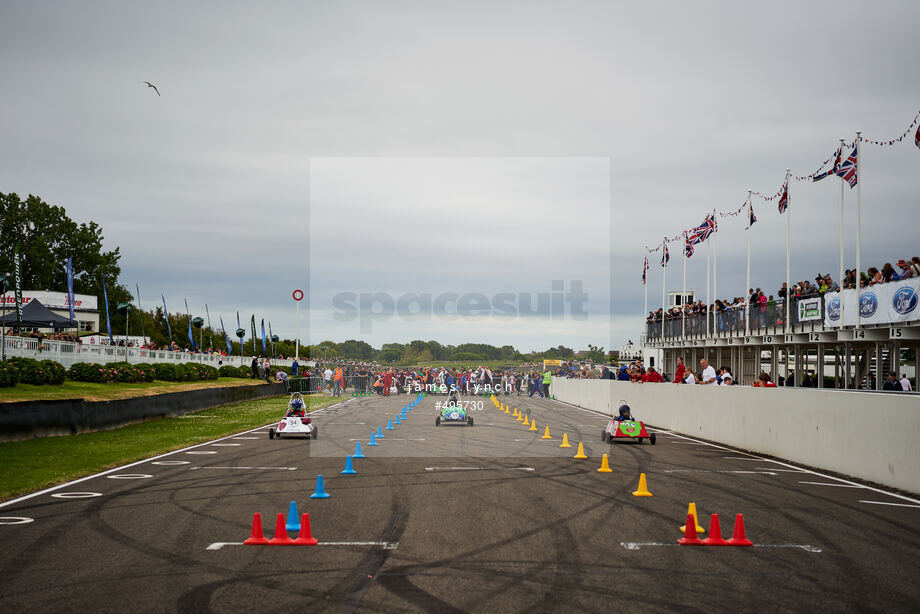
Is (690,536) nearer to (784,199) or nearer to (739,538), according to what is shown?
(739,538)

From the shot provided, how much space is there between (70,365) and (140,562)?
→ 26451 millimetres

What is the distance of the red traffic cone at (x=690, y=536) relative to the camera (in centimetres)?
930

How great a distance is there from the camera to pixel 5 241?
279 ft

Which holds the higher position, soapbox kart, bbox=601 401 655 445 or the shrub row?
the shrub row

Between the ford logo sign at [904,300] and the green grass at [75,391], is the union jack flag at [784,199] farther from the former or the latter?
the green grass at [75,391]

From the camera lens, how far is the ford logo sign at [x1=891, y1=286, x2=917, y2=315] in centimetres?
2291

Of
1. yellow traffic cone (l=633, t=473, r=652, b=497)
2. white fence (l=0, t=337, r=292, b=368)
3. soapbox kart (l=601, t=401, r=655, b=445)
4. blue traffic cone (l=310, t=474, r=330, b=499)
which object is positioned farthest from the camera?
white fence (l=0, t=337, r=292, b=368)

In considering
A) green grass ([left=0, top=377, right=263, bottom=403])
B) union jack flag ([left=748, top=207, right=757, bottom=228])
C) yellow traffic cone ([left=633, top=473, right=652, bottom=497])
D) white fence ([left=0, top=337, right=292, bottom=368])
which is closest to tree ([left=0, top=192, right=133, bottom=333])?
white fence ([left=0, top=337, right=292, bottom=368])

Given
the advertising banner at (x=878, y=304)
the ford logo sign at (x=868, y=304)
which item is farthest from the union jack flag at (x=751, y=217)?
the ford logo sign at (x=868, y=304)

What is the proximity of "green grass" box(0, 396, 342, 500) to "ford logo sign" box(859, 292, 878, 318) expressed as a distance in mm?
20354

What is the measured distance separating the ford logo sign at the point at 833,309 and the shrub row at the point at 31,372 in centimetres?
2664

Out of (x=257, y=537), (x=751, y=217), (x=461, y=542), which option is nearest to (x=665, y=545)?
(x=461, y=542)

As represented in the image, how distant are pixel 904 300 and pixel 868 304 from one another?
2128 millimetres

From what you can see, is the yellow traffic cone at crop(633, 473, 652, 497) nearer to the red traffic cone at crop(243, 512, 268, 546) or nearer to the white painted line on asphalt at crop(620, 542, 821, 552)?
the white painted line on asphalt at crop(620, 542, 821, 552)
